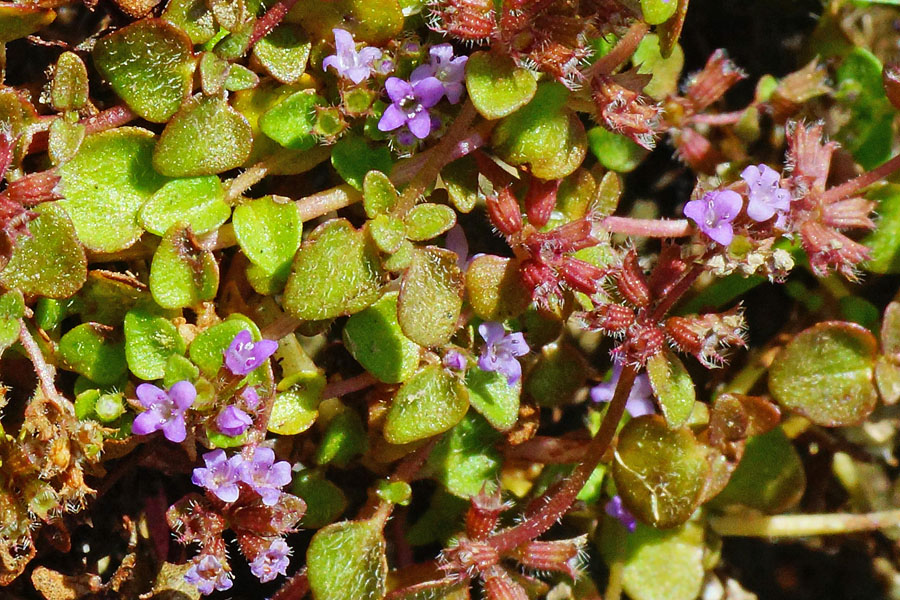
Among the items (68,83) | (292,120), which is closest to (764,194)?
(292,120)

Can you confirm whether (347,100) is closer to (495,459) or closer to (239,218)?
(239,218)

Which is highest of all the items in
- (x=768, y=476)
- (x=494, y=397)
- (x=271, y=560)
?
(x=494, y=397)

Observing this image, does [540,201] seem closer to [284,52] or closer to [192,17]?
[284,52]

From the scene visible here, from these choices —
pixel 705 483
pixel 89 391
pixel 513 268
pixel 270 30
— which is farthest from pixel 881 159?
pixel 89 391

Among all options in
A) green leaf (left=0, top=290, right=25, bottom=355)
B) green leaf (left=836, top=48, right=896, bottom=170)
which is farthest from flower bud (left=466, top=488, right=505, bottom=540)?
green leaf (left=836, top=48, right=896, bottom=170)

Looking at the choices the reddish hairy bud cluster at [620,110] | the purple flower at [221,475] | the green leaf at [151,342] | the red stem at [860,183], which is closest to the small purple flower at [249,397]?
the purple flower at [221,475]

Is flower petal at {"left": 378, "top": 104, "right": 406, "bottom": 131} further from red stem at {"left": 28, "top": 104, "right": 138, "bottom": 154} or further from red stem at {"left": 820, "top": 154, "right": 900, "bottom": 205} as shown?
red stem at {"left": 820, "top": 154, "right": 900, "bottom": 205}
